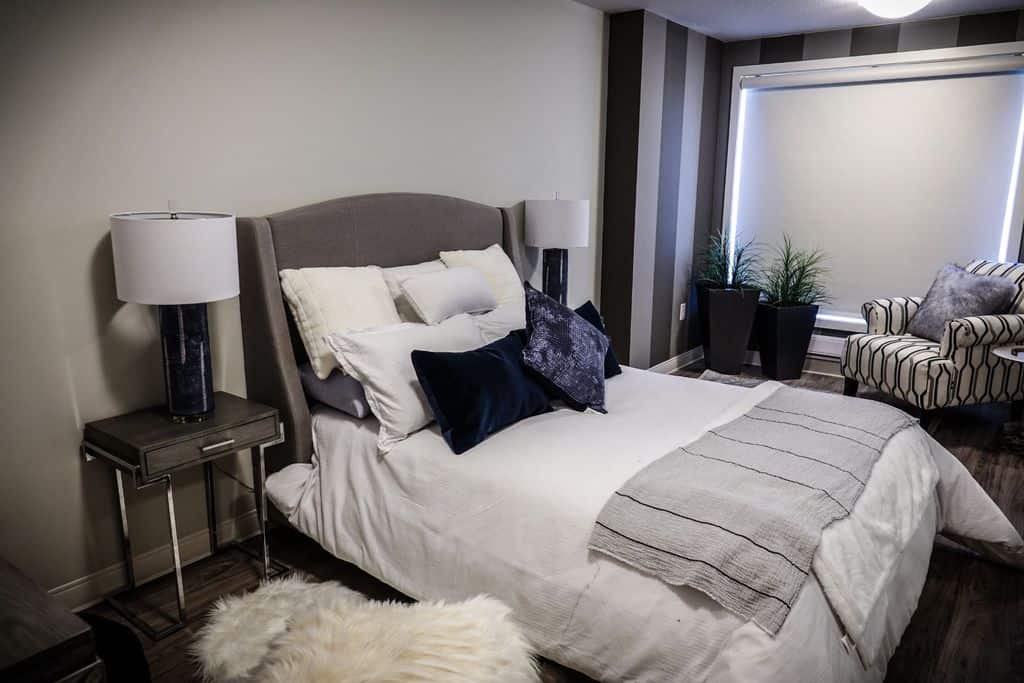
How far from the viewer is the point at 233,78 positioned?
8.07 ft

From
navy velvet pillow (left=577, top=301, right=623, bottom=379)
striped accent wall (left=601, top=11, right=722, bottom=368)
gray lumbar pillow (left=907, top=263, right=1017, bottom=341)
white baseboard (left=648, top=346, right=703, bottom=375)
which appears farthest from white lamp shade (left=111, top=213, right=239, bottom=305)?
gray lumbar pillow (left=907, top=263, right=1017, bottom=341)

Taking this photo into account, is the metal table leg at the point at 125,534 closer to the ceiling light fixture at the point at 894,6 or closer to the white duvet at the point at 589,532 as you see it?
the white duvet at the point at 589,532

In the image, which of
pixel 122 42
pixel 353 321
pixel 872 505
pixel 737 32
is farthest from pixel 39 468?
pixel 737 32

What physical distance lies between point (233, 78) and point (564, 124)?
7.12ft

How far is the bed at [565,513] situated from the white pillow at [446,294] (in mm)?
278

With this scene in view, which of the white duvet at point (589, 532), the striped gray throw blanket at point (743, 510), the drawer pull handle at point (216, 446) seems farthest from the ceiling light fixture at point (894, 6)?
the drawer pull handle at point (216, 446)

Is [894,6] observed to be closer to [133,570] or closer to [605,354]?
[605,354]

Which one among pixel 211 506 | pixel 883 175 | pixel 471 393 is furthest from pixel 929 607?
pixel 883 175

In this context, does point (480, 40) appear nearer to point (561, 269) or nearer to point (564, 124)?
point (564, 124)

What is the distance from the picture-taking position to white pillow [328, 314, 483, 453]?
2.33m

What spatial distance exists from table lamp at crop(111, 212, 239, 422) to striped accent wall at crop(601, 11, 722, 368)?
9.41ft

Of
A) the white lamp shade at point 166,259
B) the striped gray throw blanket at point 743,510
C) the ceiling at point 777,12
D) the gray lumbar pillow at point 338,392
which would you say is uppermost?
the ceiling at point 777,12

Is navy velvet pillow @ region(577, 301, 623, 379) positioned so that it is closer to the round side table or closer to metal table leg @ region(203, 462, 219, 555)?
metal table leg @ region(203, 462, 219, 555)

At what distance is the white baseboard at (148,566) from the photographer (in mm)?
2240
